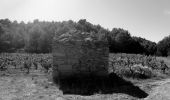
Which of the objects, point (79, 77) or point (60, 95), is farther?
point (79, 77)

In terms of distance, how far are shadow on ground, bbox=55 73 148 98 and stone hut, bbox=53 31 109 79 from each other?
0.42 metres

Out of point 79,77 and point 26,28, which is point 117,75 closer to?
point 79,77

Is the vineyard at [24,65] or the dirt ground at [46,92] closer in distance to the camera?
the dirt ground at [46,92]

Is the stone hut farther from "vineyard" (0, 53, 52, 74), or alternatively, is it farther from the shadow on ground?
"vineyard" (0, 53, 52, 74)

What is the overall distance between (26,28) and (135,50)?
1350 inches

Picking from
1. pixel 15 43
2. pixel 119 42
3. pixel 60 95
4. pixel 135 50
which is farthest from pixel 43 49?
pixel 60 95

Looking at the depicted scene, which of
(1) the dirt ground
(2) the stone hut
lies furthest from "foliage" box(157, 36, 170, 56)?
(1) the dirt ground

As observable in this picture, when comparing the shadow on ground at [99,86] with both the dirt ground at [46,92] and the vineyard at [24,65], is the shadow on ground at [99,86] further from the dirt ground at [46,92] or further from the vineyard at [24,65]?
the vineyard at [24,65]

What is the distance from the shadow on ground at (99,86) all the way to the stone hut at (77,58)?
1.39 feet

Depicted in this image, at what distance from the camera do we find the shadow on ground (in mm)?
10156

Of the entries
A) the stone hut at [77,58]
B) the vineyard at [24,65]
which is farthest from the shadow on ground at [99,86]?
the vineyard at [24,65]

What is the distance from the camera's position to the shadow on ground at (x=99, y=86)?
33.3 ft

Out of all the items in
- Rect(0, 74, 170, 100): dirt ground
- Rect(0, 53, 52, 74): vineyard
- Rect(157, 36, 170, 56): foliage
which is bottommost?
Rect(0, 74, 170, 100): dirt ground

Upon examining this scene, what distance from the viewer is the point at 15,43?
183 ft
